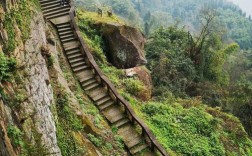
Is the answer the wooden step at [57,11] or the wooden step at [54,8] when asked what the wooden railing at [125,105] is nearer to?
the wooden step at [57,11]

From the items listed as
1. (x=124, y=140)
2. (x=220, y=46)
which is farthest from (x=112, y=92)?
(x=220, y=46)

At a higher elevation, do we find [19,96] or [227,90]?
[19,96]

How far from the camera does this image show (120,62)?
2069 cm

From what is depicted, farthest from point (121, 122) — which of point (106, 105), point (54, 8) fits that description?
point (54, 8)

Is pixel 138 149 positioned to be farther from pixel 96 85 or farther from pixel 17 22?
pixel 17 22

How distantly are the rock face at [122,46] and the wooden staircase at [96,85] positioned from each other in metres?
2.85

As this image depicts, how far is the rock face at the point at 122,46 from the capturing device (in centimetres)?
2027

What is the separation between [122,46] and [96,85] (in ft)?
17.4

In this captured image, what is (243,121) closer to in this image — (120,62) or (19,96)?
(120,62)

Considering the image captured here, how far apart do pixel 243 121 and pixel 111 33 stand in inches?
518

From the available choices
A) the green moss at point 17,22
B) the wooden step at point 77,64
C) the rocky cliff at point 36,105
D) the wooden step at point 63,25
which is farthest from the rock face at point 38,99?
the wooden step at point 63,25

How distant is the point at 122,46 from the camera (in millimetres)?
20547

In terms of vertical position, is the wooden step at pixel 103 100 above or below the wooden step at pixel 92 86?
below

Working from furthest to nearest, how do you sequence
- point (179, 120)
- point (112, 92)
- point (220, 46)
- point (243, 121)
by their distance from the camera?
point (220, 46), point (243, 121), point (179, 120), point (112, 92)
